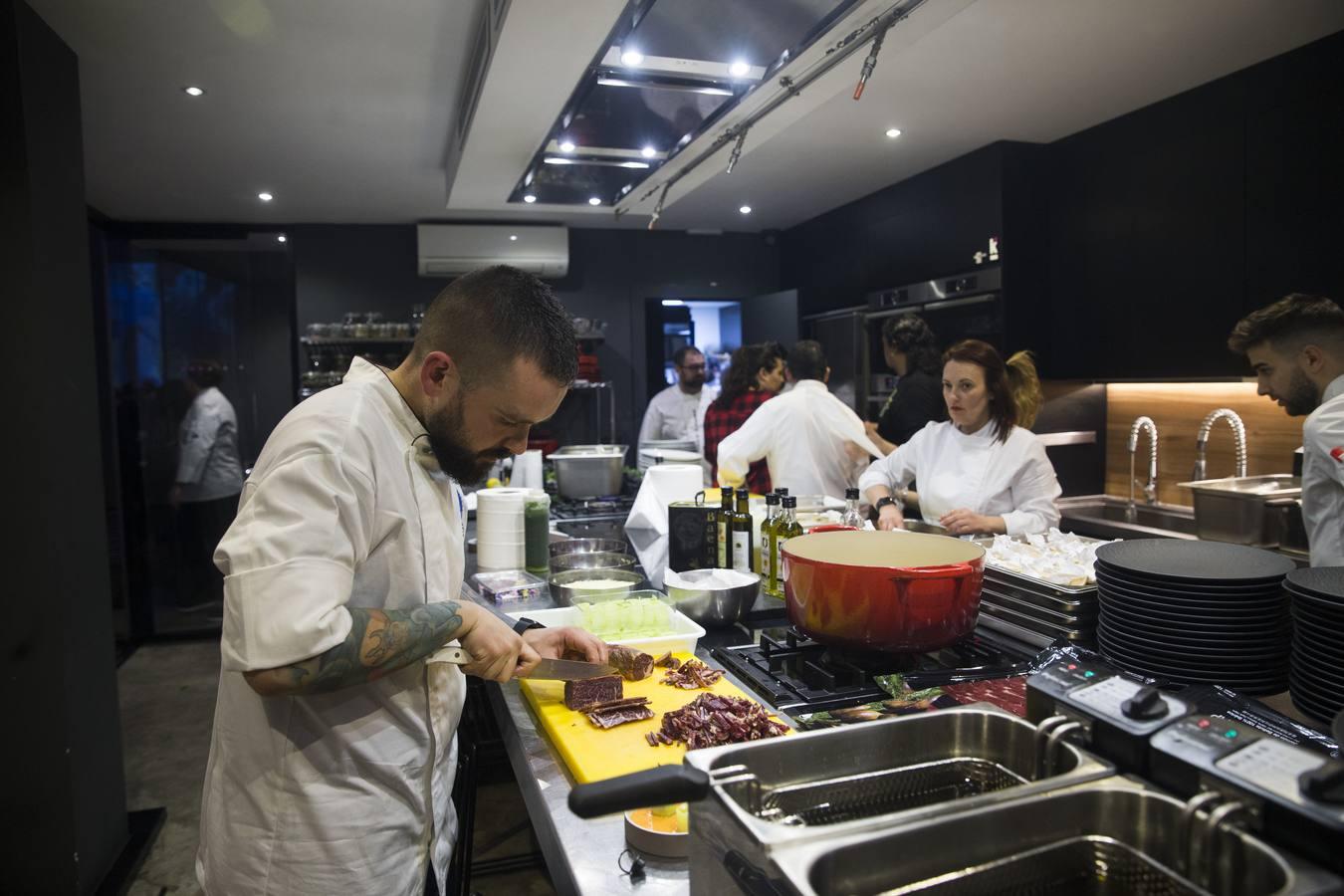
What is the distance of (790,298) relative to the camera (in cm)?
662

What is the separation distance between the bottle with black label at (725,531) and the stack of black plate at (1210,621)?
107cm

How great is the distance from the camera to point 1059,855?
79 centimetres

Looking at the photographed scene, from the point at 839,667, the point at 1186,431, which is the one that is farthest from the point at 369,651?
the point at 1186,431

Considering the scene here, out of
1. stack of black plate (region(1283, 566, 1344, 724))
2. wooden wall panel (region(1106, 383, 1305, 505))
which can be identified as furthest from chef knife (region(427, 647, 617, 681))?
wooden wall panel (region(1106, 383, 1305, 505))

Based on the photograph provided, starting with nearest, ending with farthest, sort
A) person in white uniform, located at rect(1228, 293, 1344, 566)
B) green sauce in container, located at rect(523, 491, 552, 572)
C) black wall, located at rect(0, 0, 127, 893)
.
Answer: person in white uniform, located at rect(1228, 293, 1344, 566)
black wall, located at rect(0, 0, 127, 893)
green sauce in container, located at rect(523, 491, 552, 572)

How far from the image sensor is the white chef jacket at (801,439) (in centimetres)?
393

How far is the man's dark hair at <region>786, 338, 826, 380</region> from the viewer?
4094 millimetres

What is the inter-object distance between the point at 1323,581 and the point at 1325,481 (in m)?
1.28

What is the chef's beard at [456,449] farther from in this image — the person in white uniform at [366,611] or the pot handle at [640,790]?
the pot handle at [640,790]

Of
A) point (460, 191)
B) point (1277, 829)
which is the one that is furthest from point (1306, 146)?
point (460, 191)

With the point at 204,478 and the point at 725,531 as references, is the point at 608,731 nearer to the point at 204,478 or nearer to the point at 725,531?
the point at 725,531

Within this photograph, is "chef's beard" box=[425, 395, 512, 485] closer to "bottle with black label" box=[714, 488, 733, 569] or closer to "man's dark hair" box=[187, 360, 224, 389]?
"bottle with black label" box=[714, 488, 733, 569]

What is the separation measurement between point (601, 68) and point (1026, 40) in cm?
192

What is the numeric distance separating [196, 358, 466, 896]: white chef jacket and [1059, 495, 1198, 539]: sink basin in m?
3.45
